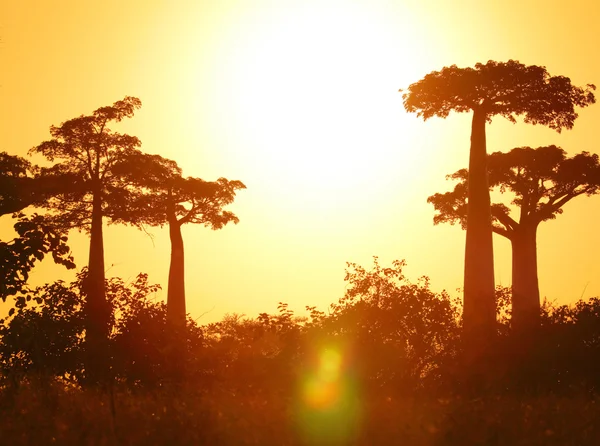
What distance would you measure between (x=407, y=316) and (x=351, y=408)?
1271cm

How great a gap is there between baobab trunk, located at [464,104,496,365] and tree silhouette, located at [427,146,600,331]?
20.5 feet

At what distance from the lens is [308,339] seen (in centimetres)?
1836

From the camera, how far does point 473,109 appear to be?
25.7 metres

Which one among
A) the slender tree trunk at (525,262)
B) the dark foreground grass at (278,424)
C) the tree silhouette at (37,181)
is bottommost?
the dark foreground grass at (278,424)

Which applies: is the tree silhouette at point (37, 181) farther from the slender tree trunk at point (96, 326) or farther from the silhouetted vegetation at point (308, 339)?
the slender tree trunk at point (96, 326)

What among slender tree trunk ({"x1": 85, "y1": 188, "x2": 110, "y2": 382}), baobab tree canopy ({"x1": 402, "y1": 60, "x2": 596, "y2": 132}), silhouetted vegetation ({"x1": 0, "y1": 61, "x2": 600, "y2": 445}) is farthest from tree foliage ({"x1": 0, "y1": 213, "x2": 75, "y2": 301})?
baobab tree canopy ({"x1": 402, "y1": 60, "x2": 596, "y2": 132})

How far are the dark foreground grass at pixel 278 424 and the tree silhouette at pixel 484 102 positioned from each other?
15401 millimetres

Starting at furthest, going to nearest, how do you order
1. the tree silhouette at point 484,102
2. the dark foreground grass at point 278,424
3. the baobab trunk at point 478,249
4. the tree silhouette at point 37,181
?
1. the tree silhouette at point 37,181
2. the tree silhouette at point 484,102
3. the baobab trunk at point 478,249
4. the dark foreground grass at point 278,424

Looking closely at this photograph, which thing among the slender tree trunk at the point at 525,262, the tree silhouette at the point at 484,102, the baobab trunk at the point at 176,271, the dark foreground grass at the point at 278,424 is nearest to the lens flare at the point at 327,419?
the dark foreground grass at the point at 278,424

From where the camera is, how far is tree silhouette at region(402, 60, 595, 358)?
24188 millimetres

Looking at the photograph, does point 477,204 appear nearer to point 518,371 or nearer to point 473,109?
point 473,109

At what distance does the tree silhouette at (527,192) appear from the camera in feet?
102

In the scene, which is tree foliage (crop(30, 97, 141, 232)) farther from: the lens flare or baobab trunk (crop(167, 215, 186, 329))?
the lens flare

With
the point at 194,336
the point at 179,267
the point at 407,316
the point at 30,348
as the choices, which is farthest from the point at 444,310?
the point at 179,267
